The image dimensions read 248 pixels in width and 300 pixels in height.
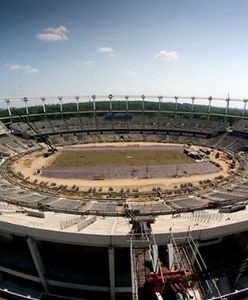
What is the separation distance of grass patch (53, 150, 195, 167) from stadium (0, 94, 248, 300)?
1.21 feet

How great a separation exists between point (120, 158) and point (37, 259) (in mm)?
61571

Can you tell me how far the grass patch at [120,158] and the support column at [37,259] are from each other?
5120cm

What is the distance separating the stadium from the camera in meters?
30.9

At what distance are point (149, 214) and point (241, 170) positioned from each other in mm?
47547

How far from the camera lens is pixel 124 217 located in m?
40.0

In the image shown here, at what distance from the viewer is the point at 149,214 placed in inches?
1610

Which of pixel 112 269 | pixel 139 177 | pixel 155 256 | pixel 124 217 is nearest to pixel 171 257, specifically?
pixel 155 256

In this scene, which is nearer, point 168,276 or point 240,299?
point 240,299

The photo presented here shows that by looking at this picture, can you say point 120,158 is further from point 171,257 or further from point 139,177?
point 171,257

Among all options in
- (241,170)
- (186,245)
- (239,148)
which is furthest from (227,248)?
(239,148)

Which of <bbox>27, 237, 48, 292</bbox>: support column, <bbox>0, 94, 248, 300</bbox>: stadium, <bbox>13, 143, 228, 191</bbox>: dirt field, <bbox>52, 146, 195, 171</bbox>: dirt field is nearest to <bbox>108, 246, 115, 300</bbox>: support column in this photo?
<bbox>0, 94, 248, 300</bbox>: stadium

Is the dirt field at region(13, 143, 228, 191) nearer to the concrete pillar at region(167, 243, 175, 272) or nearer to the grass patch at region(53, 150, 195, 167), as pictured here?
the grass patch at region(53, 150, 195, 167)

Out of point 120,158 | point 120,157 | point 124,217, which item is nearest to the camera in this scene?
point 124,217

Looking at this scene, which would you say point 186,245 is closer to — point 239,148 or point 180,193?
point 180,193
